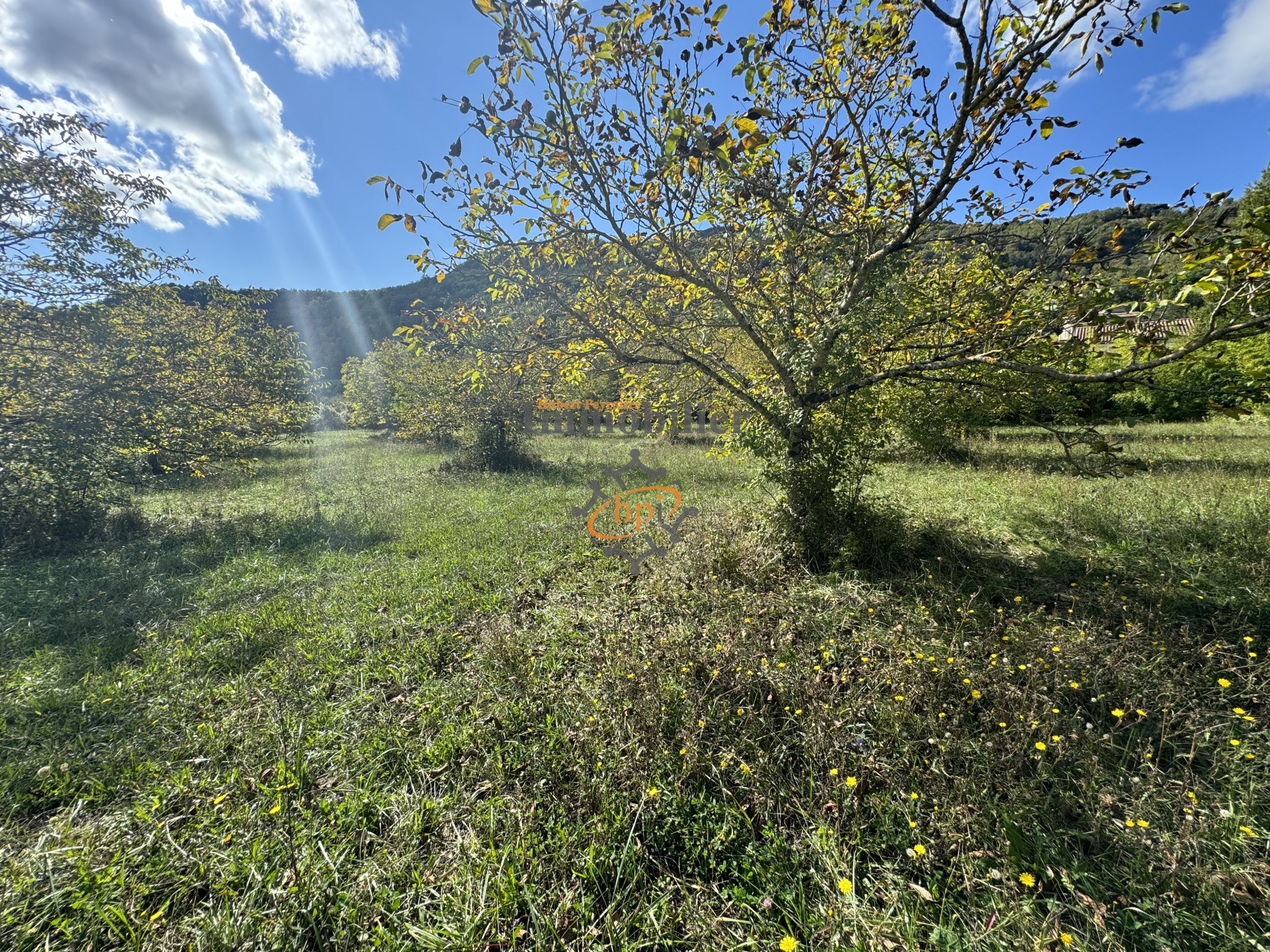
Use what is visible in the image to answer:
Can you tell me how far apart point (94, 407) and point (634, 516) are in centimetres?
893

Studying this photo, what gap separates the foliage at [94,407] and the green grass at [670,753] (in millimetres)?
2969

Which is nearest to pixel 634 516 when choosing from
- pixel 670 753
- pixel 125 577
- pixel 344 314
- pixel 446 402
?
pixel 670 753

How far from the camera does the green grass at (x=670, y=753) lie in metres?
1.80

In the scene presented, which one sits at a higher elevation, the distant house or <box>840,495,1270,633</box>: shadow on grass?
the distant house

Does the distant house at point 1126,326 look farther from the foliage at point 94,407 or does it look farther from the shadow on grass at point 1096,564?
the foliage at point 94,407

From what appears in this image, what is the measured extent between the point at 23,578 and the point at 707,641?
28.7ft

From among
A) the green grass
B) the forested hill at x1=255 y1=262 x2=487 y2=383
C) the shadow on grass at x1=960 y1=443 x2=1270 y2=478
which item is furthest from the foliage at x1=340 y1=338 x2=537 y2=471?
the forested hill at x1=255 y1=262 x2=487 y2=383

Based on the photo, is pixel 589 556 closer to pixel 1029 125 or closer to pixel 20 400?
pixel 1029 125

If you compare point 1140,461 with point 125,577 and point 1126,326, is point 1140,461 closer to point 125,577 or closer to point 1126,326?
point 1126,326

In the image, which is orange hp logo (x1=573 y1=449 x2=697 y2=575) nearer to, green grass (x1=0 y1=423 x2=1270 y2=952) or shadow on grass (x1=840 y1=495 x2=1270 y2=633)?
green grass (x1=0 y1=423 x2=1270 y2=952)

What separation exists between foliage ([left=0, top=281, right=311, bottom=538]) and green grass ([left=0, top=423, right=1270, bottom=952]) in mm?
2969

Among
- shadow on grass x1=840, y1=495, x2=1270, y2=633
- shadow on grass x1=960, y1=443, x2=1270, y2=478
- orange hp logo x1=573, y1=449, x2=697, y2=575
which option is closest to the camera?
shadow on grass x1=840, y1=495, x2=1270, y2=633

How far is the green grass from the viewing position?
1800mm

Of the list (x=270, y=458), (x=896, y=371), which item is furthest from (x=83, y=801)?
(x=270, y=458)
